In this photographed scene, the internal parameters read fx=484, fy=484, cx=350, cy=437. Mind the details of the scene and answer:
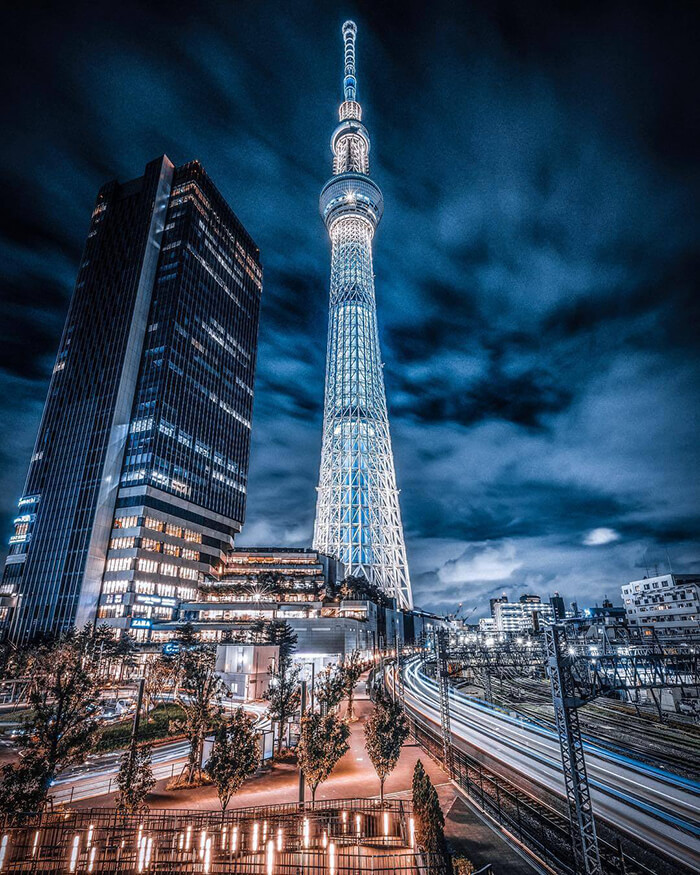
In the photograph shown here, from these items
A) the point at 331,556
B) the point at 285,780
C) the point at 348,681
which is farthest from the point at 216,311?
the point at 285,780

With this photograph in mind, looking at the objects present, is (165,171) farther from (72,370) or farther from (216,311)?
(72,370)

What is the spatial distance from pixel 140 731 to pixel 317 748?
80.2 ft

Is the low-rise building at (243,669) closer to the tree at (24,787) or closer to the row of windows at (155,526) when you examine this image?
the tree at (24,787)

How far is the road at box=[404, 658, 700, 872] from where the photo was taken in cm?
1828

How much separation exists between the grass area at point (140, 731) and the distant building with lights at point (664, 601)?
95266 mm

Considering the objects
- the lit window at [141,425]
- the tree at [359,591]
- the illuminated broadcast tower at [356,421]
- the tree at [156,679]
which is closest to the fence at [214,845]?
the tree at [156,679]

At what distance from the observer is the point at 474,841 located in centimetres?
1817

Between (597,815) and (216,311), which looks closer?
(597,815)

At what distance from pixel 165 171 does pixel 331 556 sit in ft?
376

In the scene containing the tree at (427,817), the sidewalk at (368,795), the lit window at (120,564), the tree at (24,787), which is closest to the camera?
the tree at (427,817)

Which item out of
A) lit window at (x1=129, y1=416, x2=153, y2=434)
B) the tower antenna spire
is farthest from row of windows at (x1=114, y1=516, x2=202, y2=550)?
the tower antenna spire

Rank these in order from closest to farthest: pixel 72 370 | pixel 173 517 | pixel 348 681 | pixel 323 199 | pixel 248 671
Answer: pixel 348 681, pixel 248 671, pixel 173 517, pixel 72 370, pixel 323 199

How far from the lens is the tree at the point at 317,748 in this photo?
70.7 ft

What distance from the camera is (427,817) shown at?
57.7ft
